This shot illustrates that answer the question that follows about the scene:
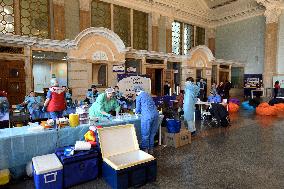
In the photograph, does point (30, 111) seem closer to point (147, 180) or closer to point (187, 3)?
Result: point (147, 180)

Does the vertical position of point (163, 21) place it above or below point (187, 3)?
below

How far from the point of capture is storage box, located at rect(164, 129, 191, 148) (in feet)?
21.5

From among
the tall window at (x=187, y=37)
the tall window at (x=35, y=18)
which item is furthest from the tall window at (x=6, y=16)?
the tall window at (x=187, y=37)

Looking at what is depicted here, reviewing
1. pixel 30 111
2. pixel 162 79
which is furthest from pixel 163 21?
pixel 30 111

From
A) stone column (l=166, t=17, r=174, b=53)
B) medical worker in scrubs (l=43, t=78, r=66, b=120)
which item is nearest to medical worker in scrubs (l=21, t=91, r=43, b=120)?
medical worker in scrubs (l=43, t=78, r=66, b=120)

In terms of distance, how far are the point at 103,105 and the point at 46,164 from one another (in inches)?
90.0

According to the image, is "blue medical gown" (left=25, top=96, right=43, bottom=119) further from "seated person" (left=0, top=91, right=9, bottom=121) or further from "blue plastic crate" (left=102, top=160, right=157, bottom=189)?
"blue plastic crate" (left=102, top=160, right=157, bottom=189)

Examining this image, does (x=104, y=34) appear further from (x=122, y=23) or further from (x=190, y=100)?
(x=190, y=100)

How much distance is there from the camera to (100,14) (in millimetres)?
16125

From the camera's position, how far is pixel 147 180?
4.38 m

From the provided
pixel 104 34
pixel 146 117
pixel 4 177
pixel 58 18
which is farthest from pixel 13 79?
pixel 146 117

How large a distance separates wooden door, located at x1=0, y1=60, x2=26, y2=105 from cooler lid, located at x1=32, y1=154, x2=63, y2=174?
8.06 m

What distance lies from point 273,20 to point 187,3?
26.2ft

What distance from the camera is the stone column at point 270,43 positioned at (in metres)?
19.7
